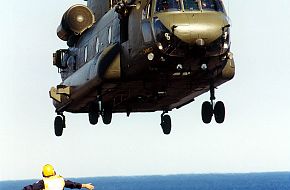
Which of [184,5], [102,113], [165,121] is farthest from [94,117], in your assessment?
[184,5]

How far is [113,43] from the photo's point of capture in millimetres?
23688

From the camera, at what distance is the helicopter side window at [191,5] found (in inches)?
823

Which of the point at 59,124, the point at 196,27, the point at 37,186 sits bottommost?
the point at 37,186

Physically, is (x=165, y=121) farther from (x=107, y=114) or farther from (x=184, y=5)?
(x=184, y=5)

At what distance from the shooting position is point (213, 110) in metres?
23.7

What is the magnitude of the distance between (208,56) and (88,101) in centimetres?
770

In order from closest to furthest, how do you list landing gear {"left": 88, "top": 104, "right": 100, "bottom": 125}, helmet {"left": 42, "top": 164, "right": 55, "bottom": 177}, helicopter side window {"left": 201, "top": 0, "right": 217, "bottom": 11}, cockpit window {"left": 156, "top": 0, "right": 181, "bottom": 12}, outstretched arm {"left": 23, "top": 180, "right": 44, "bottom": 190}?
outstretched arm {"left": 23, "top": 180, "right": 44, "bottom": 190}
helmet {"left": 42, "top": 164, "right": 55, "bottom": 177}
cockpit window {"left": 156, "top": 0, "right": 181, "bottom": 12}
helicopter side window {"left": 201, "top": 0, "right": 217, "bottom": 11}
landing gear {"left": 88, "top": 104, "right": 100, "bottom": 125}

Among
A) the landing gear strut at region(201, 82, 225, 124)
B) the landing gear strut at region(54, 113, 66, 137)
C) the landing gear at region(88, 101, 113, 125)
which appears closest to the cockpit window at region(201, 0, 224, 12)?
the landing gear strut at region(201, 82, 225, 124)

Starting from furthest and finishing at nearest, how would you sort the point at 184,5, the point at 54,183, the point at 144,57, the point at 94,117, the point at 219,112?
the point at 94,117 → the point at 219,112 → the point at 144,57 → the point at 184,5 → the point at 54,183

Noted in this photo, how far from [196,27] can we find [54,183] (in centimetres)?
954

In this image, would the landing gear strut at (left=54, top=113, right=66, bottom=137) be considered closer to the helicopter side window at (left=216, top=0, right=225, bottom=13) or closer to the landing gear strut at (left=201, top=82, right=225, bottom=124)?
the landing gear strut at (left=201, top=82, right=225, bottom=124)

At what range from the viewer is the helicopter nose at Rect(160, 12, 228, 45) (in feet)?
66.0

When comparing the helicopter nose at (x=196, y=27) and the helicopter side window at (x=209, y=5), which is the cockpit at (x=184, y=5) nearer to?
the helicopter side window at (x=209, y=5)

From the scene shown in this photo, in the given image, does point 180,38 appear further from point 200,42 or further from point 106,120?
point 106,120
